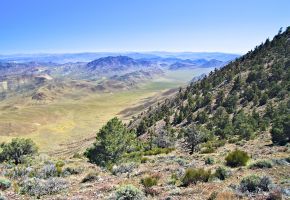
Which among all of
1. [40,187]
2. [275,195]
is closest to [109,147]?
[40,187]

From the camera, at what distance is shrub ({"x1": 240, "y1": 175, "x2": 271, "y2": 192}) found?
17219mm

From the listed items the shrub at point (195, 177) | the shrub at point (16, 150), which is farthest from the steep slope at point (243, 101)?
the shrub at point (195, 177)

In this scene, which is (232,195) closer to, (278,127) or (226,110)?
(278,127)

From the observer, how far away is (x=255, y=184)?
17.3m

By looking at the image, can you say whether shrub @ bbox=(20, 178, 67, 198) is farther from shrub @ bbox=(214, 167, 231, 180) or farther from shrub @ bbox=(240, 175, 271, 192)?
shrub @ bbox=(240, 175, 271, 192)

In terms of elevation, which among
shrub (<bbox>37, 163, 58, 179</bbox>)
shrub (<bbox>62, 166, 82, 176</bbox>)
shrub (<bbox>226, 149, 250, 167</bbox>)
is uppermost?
shrub (<bbox>226, 149, 250, 167</bbox>)

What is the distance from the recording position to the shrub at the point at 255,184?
56.5ft

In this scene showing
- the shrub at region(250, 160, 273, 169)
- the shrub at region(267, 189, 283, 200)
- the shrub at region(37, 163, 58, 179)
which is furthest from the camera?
the shrub at region(37, 163, 58, 179)

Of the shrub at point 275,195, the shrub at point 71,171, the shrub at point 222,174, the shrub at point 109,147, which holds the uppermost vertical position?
the shrub at point 275,195

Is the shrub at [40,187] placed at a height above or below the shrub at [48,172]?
above

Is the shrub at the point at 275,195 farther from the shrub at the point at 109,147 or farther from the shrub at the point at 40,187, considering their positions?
the shrub at the point at 109,147

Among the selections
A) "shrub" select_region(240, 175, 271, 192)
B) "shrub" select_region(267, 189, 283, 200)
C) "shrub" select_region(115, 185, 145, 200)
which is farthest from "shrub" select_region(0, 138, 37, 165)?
"shrub" select_region(267, 189, 283, 200)

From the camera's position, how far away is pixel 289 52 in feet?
340

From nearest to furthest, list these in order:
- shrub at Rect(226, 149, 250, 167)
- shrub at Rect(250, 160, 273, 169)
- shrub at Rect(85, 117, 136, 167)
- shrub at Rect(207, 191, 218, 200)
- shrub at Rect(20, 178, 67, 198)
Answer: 1. shrub at Rect(207, 191, 218, 200)
2. shrub at Rect(20, 178, 67, 198)
3. shrub at Rect(250, 160, 273, 169)
4. shrub at Rect(226, 149, 250, 167)
5. shrub at Rect(85, 117, 136, 167)
